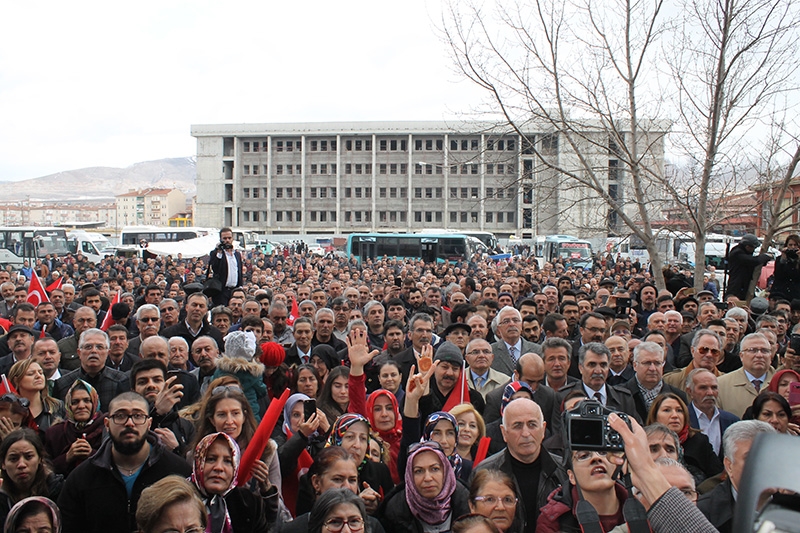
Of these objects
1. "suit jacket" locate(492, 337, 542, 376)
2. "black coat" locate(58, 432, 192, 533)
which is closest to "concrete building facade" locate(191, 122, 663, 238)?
"suit jacket" locate(492, 337, 542, 376)

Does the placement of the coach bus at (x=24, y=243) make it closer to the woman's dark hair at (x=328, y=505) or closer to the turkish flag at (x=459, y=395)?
the turkish flag at (x=459, y=395)

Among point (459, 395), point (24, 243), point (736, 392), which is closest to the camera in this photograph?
point (459, 395)

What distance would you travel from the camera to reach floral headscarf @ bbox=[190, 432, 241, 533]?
3645mm

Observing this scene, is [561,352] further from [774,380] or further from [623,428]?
[623,428]

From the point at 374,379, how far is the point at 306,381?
1.20m

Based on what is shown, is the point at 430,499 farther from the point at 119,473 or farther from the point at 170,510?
the point at 119,473

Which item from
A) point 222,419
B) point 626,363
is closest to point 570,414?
point 222,419

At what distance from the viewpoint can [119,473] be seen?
402 cm

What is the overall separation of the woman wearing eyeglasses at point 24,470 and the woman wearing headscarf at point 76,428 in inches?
10.7

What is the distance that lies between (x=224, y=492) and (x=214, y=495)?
0.05 m

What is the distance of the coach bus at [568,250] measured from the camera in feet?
131

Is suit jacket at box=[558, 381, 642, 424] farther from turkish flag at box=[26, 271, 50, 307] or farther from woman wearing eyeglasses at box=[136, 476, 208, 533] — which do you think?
turkish flag at box=[26, 271, 50, 307]

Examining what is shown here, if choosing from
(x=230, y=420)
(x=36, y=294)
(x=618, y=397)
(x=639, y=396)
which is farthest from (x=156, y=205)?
(x=230, y=420)

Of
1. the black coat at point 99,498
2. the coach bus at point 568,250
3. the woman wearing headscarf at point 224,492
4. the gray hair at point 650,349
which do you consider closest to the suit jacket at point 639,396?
the gray hair at point 650,349
